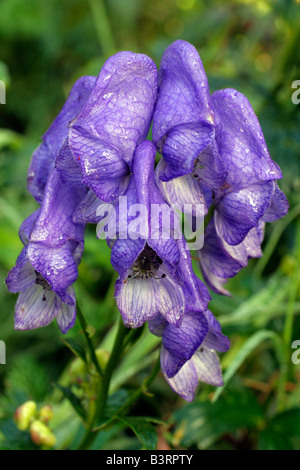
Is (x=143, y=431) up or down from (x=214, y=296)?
up

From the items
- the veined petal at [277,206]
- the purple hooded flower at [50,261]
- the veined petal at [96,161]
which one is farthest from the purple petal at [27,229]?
the veined petal at [277,206]

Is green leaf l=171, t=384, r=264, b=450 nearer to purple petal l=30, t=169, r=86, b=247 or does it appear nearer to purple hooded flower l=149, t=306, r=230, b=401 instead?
purple hooded flower l=149, t=306, r=230, b=401

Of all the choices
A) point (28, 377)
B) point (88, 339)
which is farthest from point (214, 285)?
point (28, 377)

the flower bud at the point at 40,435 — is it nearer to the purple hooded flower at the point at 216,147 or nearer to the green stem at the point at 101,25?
the purple hooded flower at the point at 216,147

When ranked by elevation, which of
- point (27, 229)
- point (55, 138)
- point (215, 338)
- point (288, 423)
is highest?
point (55, 138)

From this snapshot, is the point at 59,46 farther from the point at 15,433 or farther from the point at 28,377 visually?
the point at 15,433

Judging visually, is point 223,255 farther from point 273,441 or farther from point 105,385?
point 273,441

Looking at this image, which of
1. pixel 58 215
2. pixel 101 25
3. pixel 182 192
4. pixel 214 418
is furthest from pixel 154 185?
pixel 101 25
